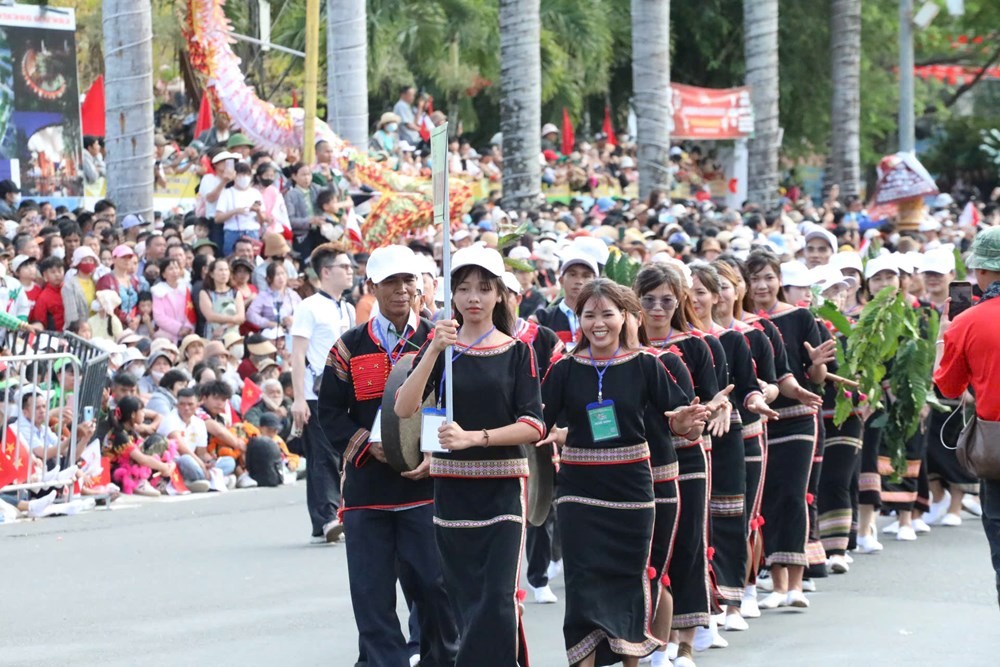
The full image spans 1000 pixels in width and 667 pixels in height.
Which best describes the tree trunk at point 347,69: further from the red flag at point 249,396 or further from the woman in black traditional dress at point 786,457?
the woman in black traditional dress at point 786,457

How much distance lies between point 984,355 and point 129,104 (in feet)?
42.4

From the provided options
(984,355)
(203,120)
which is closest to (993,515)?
(984,355)

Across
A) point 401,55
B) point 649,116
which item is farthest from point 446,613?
point 401,55

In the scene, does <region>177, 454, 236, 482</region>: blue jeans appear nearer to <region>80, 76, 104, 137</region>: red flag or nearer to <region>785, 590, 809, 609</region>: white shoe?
<region>785, 590, 809, 609</region>: white shoe

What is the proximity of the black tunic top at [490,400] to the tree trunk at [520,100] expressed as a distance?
54.9ft

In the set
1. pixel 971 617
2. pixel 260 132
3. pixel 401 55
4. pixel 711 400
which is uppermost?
pixel 401 55

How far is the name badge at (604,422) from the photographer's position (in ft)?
25.6

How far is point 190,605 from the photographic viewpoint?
10.3 metres

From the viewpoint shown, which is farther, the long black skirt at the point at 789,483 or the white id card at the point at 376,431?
the long black skirt at the point at 789,483

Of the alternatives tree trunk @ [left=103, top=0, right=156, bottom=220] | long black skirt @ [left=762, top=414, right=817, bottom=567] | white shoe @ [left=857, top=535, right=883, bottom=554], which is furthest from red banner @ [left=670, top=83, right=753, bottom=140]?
long black skirt @ [left=762, top=414, right=817, bottom=567]

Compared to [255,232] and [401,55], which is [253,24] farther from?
[255,232]

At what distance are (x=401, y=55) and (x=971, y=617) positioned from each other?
2646 centimetres

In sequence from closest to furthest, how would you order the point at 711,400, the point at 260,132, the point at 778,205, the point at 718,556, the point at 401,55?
the point at 711,400 < the point at 718,556 < the point at 260,132 < the point at 778,205 < the point at 401,55

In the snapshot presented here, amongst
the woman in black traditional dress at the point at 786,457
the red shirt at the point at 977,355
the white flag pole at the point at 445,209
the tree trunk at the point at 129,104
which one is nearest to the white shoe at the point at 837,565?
the woman in black traditional dress at the point at 786,457
